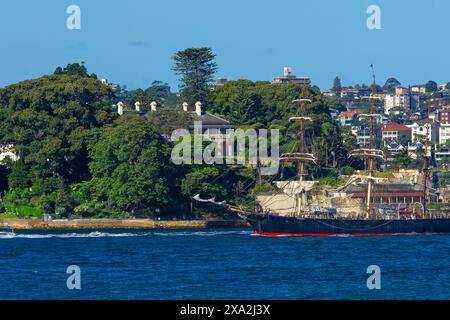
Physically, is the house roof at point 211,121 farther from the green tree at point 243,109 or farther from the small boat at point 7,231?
the small boat at point 7,231

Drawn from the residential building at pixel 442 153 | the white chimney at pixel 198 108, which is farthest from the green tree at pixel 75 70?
the residential building at pixel 442 153

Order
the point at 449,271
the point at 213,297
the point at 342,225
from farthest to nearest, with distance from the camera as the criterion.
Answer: the point at 342,225 < the point at 449,271 < the point at 213,297

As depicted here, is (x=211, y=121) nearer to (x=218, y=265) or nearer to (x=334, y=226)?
(x=334, y=226)

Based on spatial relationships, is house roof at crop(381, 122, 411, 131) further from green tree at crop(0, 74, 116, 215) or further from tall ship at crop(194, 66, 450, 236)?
green tree at crop(0, 74, 116, 215)

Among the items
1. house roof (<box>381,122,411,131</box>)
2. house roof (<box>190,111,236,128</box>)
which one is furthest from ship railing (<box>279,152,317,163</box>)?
house roof (<box>381,122,411,131</box>)
